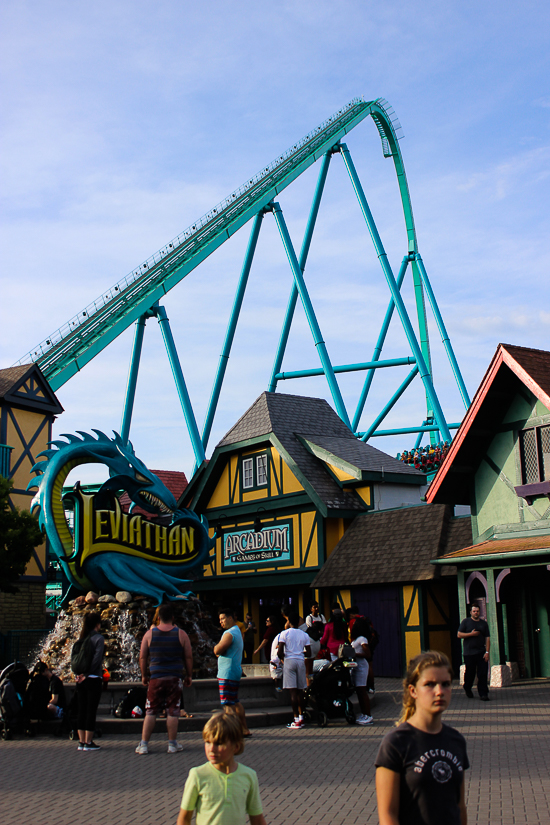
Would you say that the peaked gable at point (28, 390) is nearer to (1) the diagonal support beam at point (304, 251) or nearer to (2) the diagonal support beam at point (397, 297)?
(1) the diagonal support beam at point (304, 251)

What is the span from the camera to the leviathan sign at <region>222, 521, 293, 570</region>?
22.1m

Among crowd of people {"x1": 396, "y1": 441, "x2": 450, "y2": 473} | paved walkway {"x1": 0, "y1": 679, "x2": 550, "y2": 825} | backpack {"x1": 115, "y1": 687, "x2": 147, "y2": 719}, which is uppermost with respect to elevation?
crowd of people {"x1": 396, "y1": 441, "x2": 450, "y2": 473}

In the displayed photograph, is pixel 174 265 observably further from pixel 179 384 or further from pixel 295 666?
pixel 295 666

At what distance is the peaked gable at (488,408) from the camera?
1445cm

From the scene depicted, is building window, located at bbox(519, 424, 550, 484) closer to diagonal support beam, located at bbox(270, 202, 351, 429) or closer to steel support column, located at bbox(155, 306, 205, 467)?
diagonal support beam, located at bbox(270, 202, 351, 429)

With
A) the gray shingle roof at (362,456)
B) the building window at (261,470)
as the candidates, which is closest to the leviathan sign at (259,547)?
the building window at (261,470)

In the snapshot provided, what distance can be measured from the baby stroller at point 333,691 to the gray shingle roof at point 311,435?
10196 mm

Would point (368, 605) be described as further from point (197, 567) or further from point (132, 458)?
point (132, 458)

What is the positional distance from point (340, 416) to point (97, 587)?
12659 mm

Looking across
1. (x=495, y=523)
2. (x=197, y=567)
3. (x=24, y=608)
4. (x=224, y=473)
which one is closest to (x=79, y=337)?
(x=224, y=473)

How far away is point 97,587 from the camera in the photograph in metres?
15.6

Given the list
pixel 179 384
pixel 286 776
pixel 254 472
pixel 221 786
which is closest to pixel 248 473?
pixel 254 472

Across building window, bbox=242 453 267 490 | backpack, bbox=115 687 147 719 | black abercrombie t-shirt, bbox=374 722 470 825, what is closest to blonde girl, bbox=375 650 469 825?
black abercrombie t-shirt, bbox=374 722 470 825

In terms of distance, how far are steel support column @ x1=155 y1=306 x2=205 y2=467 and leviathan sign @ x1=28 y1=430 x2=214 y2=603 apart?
34.3ft
